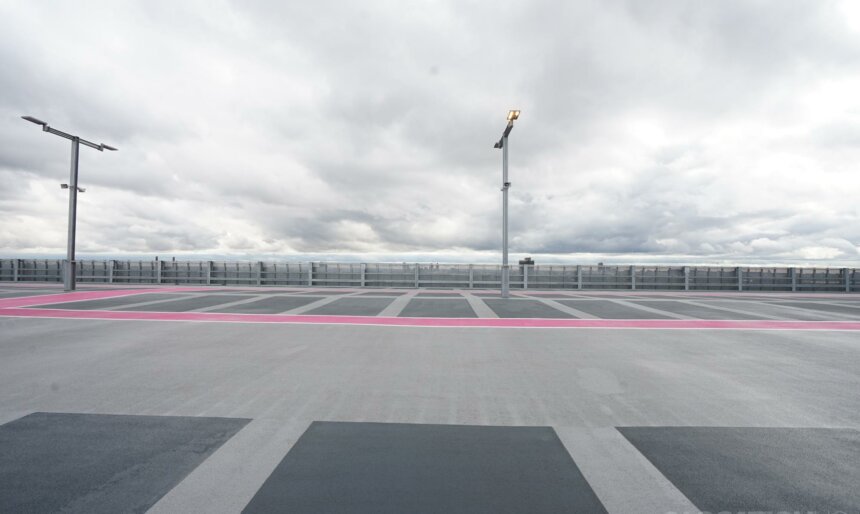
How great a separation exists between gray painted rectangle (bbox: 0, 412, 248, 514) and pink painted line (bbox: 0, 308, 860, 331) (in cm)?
507

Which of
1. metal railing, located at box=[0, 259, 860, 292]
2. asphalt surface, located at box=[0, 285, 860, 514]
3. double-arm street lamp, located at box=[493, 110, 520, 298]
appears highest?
double-arm street lamp, located at box=[493, 110, 520, 298]

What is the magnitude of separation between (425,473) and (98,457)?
2.34 m

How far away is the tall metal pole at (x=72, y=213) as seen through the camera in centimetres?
1533

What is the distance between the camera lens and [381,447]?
274 cm

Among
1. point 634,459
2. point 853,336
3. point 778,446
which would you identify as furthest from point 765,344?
point 634,459

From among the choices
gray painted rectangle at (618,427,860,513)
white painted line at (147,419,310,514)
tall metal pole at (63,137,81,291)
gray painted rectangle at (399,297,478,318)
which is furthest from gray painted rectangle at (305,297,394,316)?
tall metal pole at (63,137,81,291)

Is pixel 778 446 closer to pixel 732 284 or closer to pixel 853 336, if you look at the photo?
pixel 853 336

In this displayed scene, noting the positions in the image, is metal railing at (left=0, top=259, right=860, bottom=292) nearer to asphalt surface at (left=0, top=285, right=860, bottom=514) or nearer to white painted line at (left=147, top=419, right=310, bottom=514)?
asphalt surface at (left=0, top=285, right=860, bottom=514)

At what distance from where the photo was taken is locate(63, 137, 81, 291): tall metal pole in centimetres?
1533

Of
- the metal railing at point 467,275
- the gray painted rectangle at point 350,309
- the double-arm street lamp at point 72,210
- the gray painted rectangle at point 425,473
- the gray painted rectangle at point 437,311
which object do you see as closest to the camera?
the gray painted rectangle at point 425,473

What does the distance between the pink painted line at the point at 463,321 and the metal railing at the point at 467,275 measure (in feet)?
42.0

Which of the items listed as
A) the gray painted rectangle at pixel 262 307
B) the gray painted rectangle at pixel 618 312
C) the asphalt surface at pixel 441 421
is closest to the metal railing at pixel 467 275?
the gray painted rectangle at pixel 618 312

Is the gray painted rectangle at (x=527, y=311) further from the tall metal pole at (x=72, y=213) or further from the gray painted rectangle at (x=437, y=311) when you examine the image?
the tall metal pole at (x=72, y=213)

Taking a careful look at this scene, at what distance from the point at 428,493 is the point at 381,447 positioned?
686 mm
